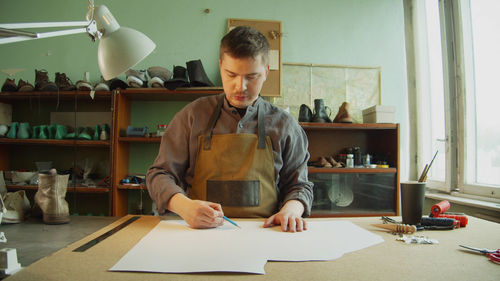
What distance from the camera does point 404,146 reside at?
2.93 m

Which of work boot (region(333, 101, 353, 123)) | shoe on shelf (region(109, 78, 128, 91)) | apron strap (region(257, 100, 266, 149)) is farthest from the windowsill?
shoe on shelf (region(109, 78, 128, 91))

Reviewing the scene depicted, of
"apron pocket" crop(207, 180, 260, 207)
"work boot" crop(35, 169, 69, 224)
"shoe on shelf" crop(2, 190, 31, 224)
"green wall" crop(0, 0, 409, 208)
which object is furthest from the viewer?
"green wall" crop(0, 0, 409, 208)

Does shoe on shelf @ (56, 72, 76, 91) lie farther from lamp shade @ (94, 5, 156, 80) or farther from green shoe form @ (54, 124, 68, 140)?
lamp shade @ (94, 5, 156, 80)

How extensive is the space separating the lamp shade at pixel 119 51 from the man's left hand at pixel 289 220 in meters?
0.61

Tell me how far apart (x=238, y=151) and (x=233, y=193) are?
16 centimetres

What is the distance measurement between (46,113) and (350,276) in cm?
331

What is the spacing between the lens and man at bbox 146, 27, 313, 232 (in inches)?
41.4

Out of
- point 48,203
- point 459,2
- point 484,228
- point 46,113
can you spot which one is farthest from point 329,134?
point 46,113

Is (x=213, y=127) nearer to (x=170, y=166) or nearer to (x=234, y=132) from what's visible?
(x=234, y=132)

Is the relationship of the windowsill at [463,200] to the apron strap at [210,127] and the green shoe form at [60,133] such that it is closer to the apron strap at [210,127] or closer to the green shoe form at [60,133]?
the apron strap at [210,127]

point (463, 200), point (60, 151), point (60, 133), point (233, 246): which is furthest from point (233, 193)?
point (60, 151)

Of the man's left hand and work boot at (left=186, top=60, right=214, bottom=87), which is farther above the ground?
work boot at (left=186, top=60, right=214, bottom=87)

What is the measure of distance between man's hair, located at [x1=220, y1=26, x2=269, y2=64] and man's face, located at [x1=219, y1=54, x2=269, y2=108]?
0.06 feet

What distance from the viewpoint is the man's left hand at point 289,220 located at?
86 centimetres
